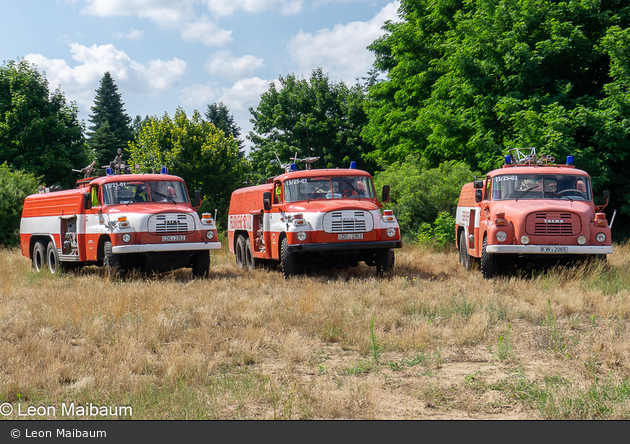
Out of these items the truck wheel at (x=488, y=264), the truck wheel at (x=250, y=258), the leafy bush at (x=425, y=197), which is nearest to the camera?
the truck wheel at (x=488, y=264)

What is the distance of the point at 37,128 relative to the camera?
1598 inches

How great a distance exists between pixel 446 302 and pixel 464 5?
21615 millimetres

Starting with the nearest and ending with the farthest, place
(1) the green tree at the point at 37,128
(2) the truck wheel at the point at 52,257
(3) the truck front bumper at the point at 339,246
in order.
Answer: (3) the truck front bumper at the point at 339,246 → (2) the truck wheel at the point at 52,257 → (1) the green tree at the point at 37,128

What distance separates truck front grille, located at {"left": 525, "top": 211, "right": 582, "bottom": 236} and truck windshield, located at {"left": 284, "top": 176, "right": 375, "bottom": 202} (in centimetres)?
390

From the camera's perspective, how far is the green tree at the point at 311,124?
141 feet

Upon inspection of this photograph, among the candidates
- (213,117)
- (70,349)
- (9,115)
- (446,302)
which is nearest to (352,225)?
(446,302)

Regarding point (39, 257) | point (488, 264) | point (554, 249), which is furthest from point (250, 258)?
point (554, 249)

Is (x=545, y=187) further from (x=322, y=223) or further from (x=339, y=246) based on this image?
(x=322, y=223)

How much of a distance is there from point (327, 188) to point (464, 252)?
438 centimetres

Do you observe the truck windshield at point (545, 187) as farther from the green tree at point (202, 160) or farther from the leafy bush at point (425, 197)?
the green tree at point (202, 160)

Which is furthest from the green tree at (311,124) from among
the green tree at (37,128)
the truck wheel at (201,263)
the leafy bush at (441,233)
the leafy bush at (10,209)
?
the truck wheel at (201,263)

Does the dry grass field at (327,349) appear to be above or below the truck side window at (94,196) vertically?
below

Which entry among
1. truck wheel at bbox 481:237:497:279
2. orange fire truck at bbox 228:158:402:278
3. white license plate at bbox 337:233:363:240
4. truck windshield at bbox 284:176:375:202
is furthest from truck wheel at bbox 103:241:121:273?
truck wheel at bbox 481:237:497:279

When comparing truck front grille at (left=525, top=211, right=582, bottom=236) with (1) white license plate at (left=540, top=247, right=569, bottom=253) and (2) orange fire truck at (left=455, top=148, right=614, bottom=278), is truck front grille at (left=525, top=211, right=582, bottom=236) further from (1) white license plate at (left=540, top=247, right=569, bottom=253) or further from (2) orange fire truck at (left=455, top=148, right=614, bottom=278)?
(1) white license plate at (left=540, top=247, right=569, bottom=253)
